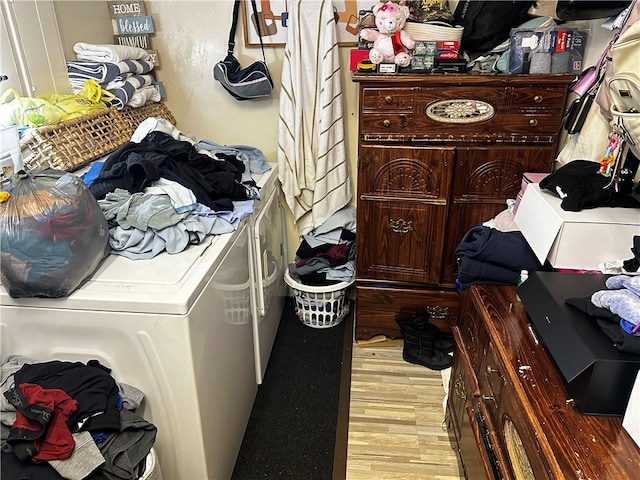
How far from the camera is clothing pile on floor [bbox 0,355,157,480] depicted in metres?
1.02

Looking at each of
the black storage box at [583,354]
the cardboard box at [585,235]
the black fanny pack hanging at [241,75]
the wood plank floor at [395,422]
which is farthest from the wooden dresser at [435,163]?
the black storage box at [583,354]

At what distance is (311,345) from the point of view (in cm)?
247

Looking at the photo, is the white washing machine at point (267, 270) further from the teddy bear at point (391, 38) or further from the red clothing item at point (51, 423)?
the red clothing item at point (51, 423)

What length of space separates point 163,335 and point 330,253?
129 cm

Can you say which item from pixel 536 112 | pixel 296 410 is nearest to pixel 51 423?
pixel 296 410

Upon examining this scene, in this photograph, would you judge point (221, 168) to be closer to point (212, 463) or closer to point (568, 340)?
point (212, 463)

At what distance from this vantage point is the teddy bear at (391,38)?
1949 millimetres

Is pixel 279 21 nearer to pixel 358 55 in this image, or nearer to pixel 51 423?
pixel 358 55

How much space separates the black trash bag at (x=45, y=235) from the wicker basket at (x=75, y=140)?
1.38 feet

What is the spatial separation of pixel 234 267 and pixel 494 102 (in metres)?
1.23

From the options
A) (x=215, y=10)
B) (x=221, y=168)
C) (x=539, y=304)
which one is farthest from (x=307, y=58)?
(x=539, y=304)

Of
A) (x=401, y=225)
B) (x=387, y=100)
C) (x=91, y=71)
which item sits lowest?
(x=401, y=225)

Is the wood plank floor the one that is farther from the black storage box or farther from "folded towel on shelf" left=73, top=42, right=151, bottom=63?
"folded towel on shelf" left=73, top=42, right=151, bottom=63

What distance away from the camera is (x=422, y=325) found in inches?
91.4
